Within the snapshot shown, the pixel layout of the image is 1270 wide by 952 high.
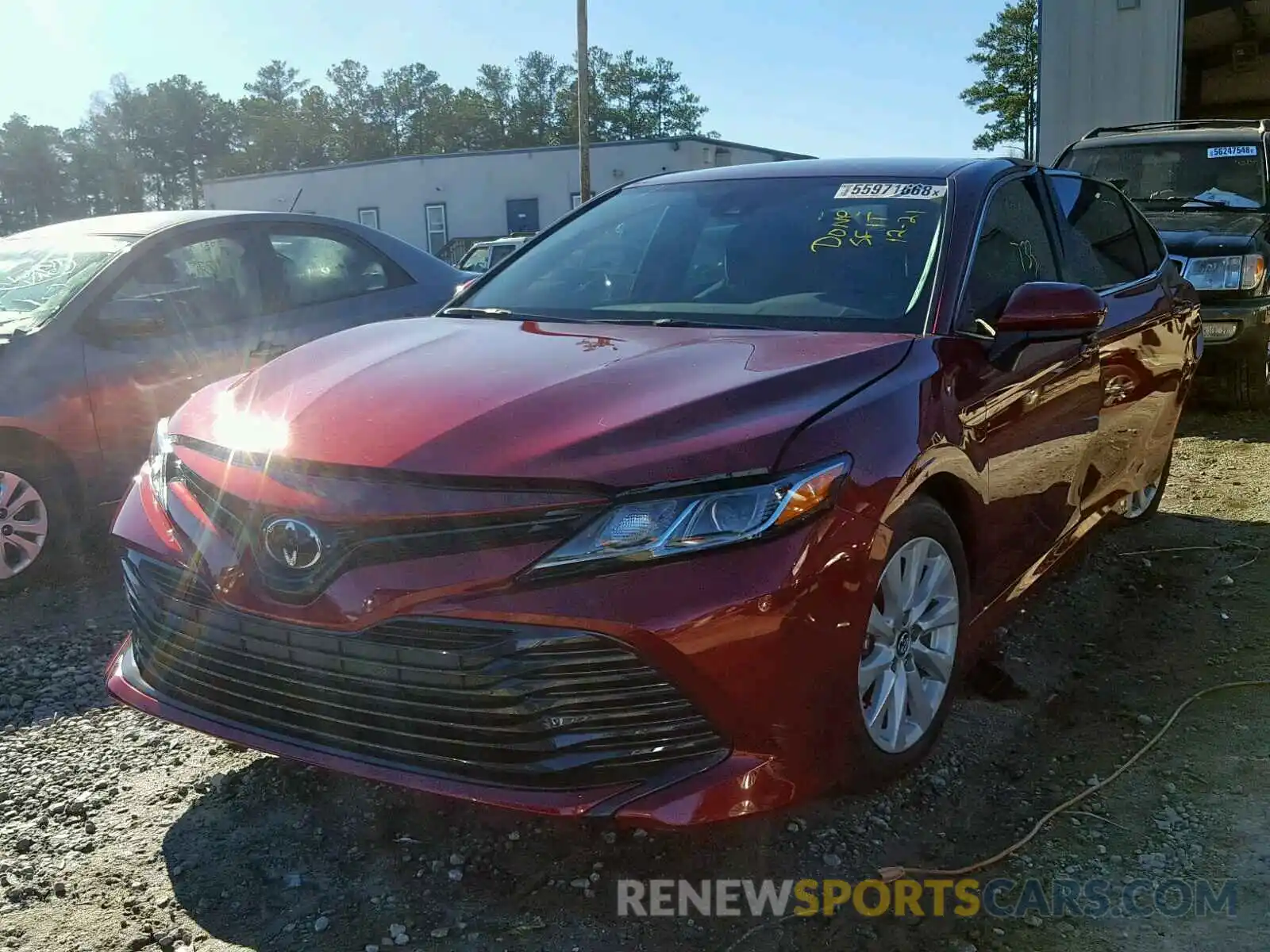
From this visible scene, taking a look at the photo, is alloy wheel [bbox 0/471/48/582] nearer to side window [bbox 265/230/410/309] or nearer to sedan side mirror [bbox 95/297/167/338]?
sedan side mirror [bbox 95/297/167/338]

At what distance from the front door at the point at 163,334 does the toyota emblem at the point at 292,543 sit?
9.44 ft

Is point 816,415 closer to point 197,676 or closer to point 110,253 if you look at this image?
point 197,676

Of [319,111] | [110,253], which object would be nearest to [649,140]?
[110,253]

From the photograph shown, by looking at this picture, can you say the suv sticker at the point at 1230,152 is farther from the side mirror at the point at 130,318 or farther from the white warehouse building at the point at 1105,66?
the side mirror at the point at 130,318

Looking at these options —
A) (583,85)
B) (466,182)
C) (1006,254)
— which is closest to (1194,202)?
(1006,254)

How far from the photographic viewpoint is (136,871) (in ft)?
8.48

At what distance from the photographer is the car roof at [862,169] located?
361cm

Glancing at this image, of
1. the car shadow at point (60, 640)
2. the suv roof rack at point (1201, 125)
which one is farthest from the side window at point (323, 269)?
the suv roof rack at point (1201, 125)

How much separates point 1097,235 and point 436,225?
108ft

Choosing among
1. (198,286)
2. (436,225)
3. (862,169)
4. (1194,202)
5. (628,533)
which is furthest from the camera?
(436,225)

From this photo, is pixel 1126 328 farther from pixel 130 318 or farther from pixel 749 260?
pixel 130 318

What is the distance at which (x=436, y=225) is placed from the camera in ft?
117

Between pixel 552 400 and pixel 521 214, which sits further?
pixel 521 214

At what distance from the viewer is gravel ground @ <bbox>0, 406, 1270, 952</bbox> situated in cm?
236
